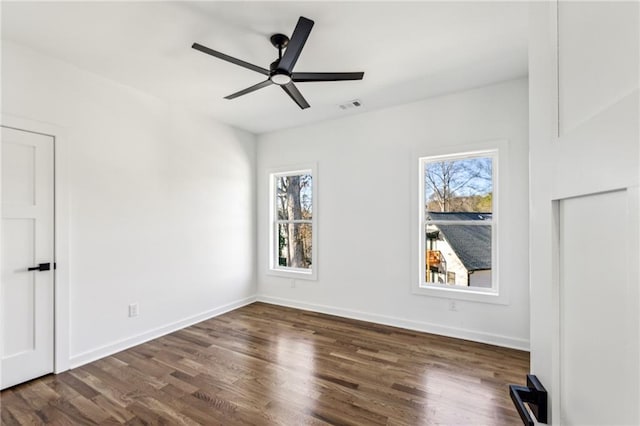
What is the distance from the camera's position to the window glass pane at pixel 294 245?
4.59m

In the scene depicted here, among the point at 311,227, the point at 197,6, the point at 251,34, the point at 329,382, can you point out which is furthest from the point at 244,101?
the point at 329,382

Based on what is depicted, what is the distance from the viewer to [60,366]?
263cm

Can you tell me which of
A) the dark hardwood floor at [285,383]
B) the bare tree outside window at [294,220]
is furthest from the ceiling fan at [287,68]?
the dark hardwood floor at [285,383]

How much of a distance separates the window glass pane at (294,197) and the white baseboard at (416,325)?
1.34 m

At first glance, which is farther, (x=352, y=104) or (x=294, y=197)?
(x=294, y=197)

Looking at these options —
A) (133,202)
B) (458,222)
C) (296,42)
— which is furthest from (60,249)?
(458,222)

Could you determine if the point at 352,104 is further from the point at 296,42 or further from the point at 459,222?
the point at 459,222

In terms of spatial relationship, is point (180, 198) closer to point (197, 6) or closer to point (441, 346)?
point (197, 6)

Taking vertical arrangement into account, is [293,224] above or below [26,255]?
above

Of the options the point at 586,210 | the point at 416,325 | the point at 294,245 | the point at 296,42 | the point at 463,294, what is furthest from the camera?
the point at 294,245

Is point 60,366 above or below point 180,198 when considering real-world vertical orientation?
below

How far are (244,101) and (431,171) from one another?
2.46 m

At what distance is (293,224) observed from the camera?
475cm

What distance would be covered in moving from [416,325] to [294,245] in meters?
2.12
